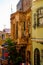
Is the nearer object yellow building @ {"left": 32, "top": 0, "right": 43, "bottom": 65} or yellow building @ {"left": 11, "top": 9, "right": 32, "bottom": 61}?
yellow building @ {"left": 32, "top": 0, "right": 43, "bottom": 65}

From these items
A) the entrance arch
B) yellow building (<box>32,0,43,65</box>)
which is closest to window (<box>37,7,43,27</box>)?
yellow building (<box>32,0,43,65</box>)

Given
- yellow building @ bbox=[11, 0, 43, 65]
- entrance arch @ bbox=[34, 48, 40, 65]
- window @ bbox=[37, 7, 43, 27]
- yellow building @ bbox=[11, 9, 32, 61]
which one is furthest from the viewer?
yellow building @ bbox=[11, 9, 32, 61]

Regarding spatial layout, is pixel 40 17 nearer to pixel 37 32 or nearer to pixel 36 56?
pixel 37 32

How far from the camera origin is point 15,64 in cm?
1978

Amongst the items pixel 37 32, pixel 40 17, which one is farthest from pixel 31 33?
pixel 40 17

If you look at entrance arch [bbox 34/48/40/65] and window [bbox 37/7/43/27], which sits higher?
window [bbox 37/7/43/27]

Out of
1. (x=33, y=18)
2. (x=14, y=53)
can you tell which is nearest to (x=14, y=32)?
(x=14, y=53)

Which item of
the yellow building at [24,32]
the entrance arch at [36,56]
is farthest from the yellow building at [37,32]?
the yellow building at [24,32]

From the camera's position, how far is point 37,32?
16.9 metres

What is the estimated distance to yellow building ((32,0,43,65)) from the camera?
16.5 m

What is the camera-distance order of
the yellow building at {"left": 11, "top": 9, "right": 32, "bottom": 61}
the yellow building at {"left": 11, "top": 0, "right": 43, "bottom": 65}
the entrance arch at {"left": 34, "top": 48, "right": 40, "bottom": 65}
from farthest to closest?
the yellow building at {"left": 11, "top": 9, "right": 32, "bottom": 61}
the entrance arch at {"left": 34, "top": 48, "right": 40, "bottom": 65}
the yellow building at {"left": 11, "top": 0, "right": 43, "bottom": 65}

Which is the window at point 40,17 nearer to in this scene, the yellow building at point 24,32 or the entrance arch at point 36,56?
the entrance arch at point 36,56

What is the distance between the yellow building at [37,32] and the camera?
16484 millimetres

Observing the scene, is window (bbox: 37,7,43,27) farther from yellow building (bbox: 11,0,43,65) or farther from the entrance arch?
the entrance arch
